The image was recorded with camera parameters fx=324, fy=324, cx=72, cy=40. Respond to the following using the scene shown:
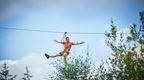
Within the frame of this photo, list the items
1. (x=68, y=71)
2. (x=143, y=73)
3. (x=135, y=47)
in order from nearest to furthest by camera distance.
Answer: (x=143, y=73) → (x=135, y=47) → (x=68, y=71)

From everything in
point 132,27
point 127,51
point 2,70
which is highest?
point 132,27

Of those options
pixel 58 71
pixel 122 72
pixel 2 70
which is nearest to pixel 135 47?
pixel 122 72

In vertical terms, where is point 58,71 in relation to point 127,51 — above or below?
below

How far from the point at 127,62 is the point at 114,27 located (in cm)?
201

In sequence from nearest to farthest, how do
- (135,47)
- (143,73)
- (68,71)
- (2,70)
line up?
(143,73) → (135,47) → (68,71) → (2,70)

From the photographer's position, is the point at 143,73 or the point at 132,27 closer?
the point at 143,73

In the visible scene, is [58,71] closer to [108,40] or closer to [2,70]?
[108,40]

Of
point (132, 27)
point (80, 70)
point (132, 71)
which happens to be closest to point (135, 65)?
point (132, 71)

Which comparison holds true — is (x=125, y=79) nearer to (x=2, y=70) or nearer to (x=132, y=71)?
(x=132, y=71)

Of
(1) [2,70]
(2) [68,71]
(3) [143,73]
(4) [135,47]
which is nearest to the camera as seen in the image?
(3) [143,73]

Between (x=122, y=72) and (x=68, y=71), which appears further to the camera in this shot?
(x=68, y=71)

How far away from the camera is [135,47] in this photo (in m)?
12.9

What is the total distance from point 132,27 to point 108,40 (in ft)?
3.87

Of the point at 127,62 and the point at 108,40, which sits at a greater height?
the point at 108,40
